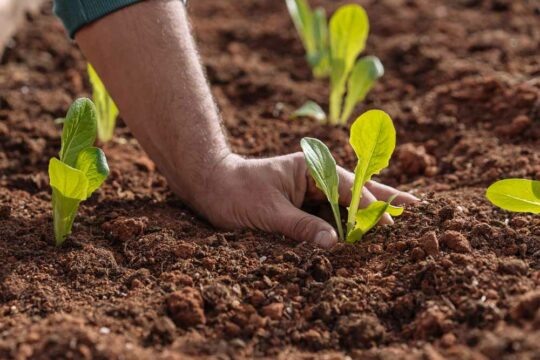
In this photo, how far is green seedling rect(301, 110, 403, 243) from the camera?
1916 mm

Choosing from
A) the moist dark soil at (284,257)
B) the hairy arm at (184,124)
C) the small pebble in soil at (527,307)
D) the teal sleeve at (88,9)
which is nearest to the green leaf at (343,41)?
the moist dark soil at (284,257)

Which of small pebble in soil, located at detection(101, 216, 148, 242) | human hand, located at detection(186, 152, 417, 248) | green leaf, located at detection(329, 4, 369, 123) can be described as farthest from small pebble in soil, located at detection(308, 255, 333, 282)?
green leaf, located at detection(329, 4, 369, 123)

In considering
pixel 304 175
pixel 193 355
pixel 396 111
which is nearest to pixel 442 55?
pixel 396 111

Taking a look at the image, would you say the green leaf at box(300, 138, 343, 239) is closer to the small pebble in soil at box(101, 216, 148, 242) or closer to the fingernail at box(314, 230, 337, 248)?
the fingernail at box(314, 230, 337, 248)

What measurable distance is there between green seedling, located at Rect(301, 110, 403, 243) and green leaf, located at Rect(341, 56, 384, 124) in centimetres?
93

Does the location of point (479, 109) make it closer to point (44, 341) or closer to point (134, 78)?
point (134, 78)

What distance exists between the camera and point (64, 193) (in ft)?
6.41

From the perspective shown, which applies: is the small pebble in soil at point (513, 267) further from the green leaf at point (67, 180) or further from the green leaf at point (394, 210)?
the green leaf at point (67, 180)

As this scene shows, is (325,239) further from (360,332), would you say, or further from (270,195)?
(360,332)

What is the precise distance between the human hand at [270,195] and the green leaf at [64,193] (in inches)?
14.6

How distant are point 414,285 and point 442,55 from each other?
6.52ft

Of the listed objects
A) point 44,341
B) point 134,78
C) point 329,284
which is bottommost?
point 329,284

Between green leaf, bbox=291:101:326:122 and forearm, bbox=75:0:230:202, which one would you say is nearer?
forearm, bbox=75:0:230:202

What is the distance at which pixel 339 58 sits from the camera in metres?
2.98
